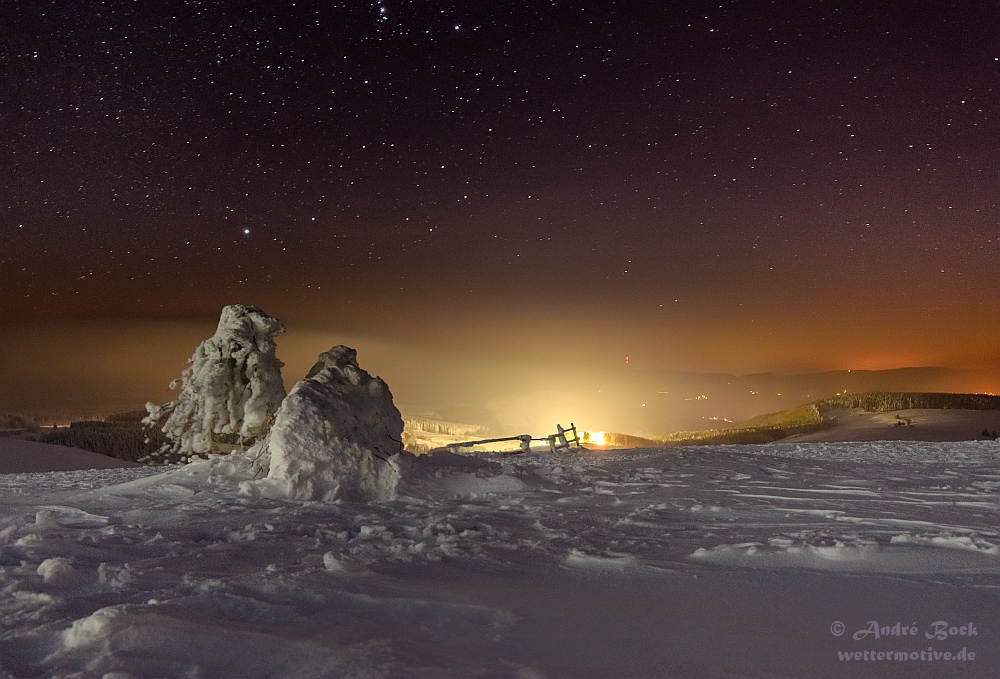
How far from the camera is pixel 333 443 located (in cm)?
757

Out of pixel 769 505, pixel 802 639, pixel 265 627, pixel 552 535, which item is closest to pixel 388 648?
pixel 265 627

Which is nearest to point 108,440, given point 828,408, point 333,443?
point 333,443

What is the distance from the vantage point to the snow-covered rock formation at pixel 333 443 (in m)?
7.15

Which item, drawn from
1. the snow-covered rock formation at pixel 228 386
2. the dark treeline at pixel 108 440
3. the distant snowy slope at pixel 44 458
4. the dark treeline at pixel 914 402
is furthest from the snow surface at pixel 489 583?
the dark treeline at pixel 914 402

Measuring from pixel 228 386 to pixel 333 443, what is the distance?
9.77ft

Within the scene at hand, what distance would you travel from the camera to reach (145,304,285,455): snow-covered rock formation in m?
9.30

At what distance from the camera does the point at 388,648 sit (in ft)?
8.33

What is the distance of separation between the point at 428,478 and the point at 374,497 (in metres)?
0.84

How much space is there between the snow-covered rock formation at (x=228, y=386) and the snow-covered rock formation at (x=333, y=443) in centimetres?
121

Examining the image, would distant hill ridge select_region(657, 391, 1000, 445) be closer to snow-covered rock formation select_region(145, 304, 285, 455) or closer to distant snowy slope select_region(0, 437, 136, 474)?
snow-covered rock formation select_region(145, 304, 285, 455)

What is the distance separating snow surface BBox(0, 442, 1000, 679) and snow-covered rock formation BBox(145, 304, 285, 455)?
2071 millimetres

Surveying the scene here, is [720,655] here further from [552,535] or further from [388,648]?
[552,535]

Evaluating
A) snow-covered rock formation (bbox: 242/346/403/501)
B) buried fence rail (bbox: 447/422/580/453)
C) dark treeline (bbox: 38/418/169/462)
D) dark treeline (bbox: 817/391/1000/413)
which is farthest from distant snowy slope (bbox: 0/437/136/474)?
dark treeline (bbox: 817/391/1000/413)

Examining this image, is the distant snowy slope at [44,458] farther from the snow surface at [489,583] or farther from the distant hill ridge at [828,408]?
the distant hill ridge at [828,408]
